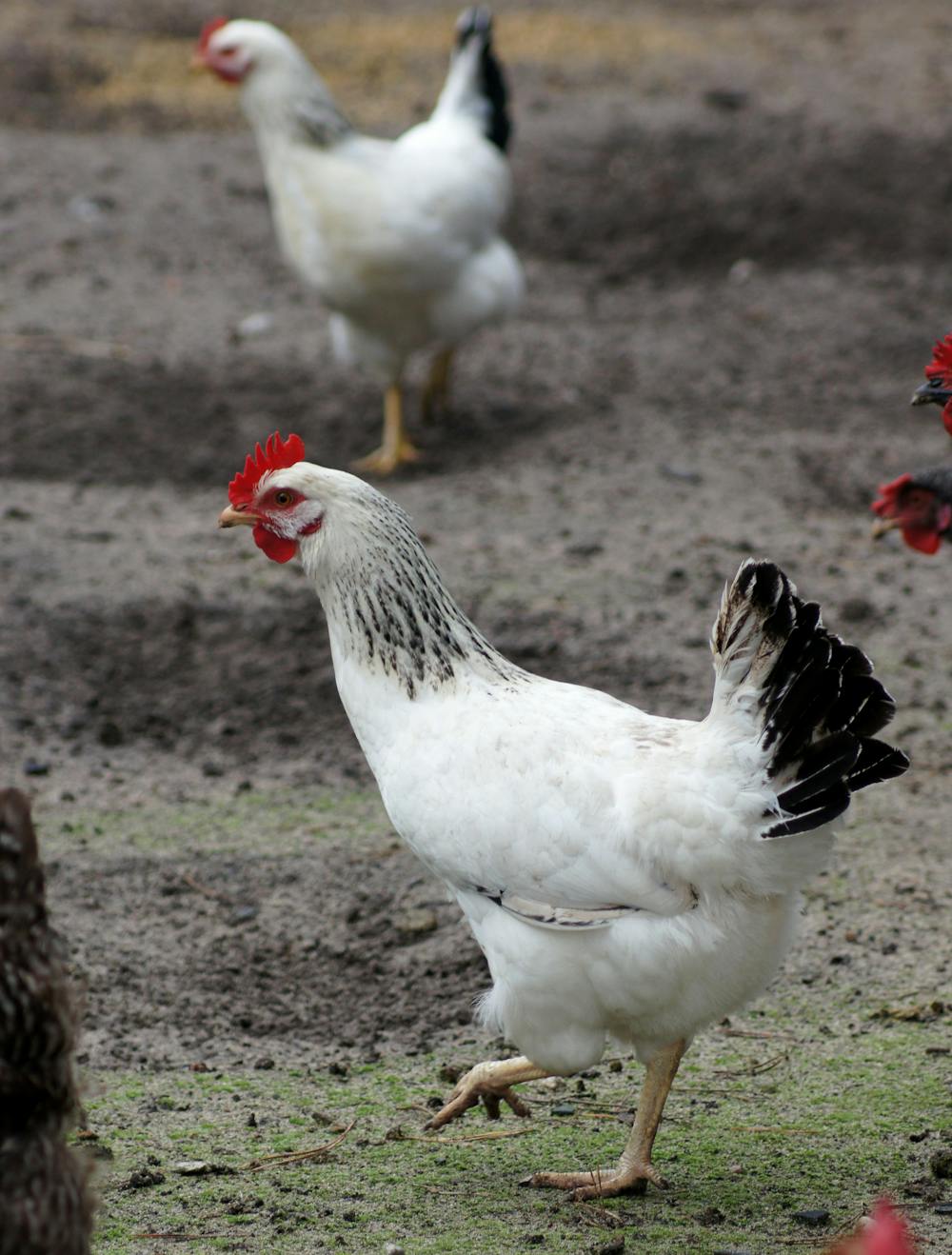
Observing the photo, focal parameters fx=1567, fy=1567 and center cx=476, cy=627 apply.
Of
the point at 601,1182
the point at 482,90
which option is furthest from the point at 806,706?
the point at 482,90

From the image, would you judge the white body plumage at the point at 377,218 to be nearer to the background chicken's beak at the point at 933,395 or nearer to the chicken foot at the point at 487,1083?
the background chicken's beak at the point at 933,395

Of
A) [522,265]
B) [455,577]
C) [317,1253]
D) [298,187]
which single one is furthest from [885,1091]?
[522,265]

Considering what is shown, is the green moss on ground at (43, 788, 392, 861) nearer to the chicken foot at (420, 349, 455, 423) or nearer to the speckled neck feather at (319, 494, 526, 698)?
the speckled neck feather at (319, 494, 526, 698)

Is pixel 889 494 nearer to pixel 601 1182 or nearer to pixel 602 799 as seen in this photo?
pixel 602 799

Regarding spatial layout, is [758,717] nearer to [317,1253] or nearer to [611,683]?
[317,1253]

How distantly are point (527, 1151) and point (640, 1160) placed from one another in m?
0.33

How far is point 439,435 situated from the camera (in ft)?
26.3

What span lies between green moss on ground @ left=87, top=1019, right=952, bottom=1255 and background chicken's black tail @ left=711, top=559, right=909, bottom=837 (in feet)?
2.72

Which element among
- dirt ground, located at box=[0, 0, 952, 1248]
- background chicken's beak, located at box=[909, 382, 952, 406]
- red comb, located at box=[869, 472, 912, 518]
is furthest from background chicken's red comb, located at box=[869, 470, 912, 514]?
dirt ground, located at box=[0, 0, 952, 1248]

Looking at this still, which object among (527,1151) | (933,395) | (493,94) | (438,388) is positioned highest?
(493,94)

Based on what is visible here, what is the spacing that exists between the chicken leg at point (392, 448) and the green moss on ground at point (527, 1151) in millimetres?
4200

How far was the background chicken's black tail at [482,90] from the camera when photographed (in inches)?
319

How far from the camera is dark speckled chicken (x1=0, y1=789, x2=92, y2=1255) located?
7.36ft

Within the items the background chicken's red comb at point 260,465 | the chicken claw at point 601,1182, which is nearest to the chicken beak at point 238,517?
the background chicken's red comb at point 260,465
